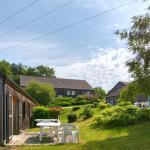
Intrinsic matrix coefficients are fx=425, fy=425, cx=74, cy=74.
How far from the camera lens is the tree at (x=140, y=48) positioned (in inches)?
840

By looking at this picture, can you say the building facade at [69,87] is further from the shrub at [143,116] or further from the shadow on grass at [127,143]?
the shadow on grass at [127,143]

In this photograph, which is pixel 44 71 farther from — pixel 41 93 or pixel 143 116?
pixel 143 116

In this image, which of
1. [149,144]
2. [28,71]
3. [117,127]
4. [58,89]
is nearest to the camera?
[149,144]

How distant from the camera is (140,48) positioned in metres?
21.7

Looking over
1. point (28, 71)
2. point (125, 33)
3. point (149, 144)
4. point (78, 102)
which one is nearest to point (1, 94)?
point (149, 144)

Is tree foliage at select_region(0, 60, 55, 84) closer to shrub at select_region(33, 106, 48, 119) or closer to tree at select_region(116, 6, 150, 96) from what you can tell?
shrub at select_region(33, 106, 48, 119)

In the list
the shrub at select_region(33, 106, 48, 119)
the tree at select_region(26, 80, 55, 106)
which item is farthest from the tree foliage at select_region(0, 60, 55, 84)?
the shrub at select_region(33, 106, 48, 119)

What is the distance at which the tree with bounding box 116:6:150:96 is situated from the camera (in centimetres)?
2134

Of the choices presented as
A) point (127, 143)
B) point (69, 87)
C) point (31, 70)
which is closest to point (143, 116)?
point (127, 143)

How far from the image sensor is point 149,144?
53.8 ft

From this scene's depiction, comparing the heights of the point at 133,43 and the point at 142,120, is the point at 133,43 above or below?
above

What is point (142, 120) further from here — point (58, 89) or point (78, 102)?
point (58, 89)

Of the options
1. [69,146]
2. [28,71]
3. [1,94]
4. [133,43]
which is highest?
[28,71]

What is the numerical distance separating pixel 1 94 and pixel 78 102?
55481mm
